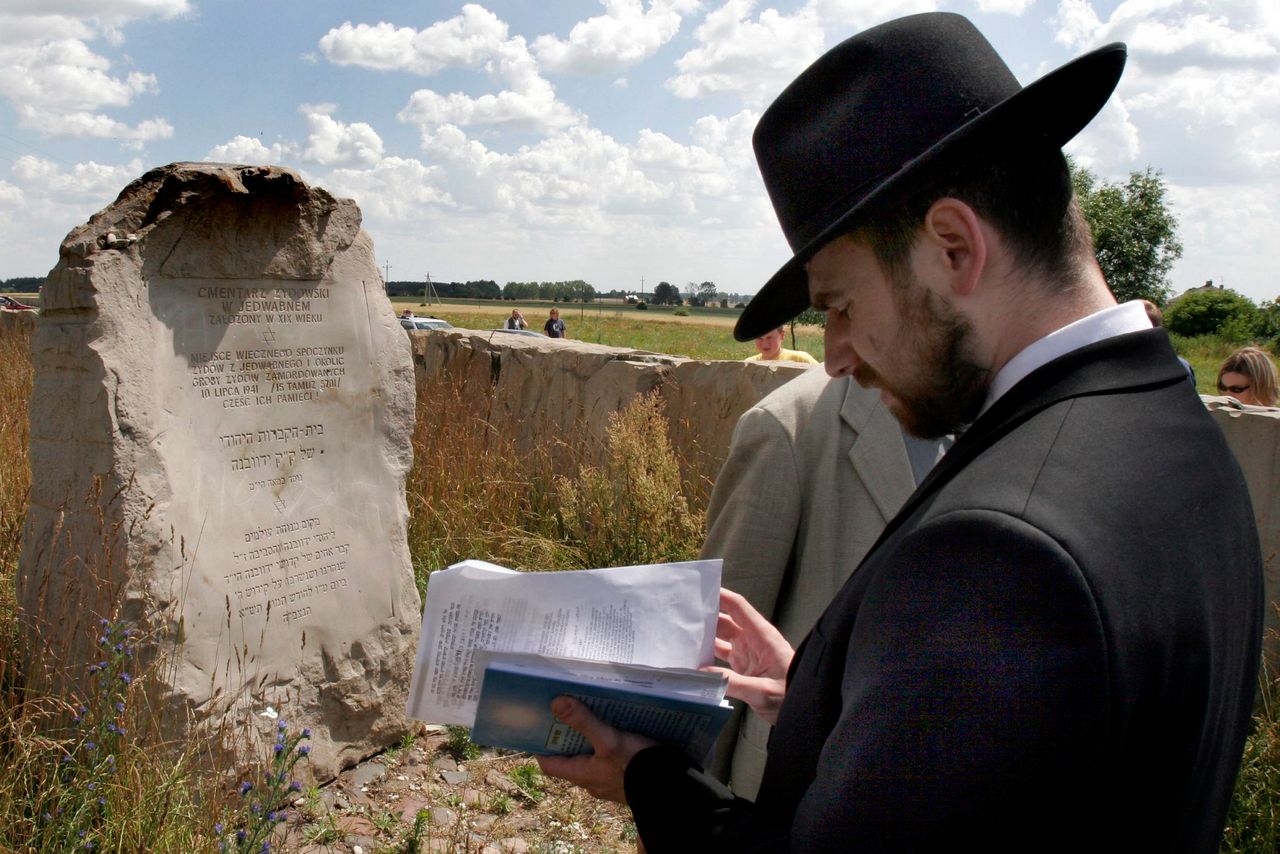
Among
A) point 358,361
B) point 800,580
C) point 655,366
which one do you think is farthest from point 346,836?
point 655,366

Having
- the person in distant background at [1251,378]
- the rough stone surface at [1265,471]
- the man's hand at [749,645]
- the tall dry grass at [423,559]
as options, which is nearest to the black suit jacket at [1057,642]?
the man's hand at [749,645]

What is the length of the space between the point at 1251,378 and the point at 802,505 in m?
4.08

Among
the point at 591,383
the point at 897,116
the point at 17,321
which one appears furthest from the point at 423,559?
the point at 17,321

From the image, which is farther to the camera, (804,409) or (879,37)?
(804,409)

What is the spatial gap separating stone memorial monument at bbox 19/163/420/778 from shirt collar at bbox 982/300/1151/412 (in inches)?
100

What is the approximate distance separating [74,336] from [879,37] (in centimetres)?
257

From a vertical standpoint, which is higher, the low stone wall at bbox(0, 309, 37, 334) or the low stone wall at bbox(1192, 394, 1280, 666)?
the low stone wall at bbox(0, 309, 37, 334)

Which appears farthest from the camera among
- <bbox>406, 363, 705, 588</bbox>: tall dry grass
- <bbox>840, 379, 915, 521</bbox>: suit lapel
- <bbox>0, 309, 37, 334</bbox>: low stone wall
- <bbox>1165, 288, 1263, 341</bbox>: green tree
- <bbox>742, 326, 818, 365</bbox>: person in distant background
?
<bbox>1165, 288, 1263, 341</bbox>: green tree

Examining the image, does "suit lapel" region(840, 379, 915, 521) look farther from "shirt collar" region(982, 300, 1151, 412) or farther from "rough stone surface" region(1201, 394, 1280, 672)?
"rough stone surface" region(1201, 394, 1280, 672)

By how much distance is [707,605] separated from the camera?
4.99 ft

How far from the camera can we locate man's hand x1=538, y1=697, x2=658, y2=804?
4.37 feet

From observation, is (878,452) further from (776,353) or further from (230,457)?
(776,353)

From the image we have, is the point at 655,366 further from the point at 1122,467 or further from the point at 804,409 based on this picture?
the point at 1122,467

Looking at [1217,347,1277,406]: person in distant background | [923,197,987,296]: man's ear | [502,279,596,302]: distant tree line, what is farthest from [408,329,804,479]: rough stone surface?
[502,279,596,302]: distant tree line
